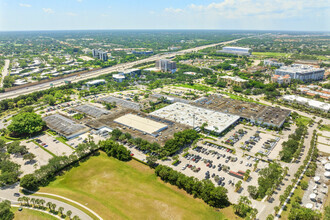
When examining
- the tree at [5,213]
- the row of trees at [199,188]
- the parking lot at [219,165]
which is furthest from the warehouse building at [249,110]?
the tree at [5,213]

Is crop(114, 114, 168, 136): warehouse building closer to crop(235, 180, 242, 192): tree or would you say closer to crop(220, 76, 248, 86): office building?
crop(235, 180, 242, 192): tree

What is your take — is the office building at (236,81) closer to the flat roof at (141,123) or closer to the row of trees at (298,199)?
the row of trees at (298,199)

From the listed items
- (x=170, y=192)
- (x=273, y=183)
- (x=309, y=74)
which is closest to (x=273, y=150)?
(x=273, y=183)

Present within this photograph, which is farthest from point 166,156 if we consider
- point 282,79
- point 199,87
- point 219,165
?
point 282,79

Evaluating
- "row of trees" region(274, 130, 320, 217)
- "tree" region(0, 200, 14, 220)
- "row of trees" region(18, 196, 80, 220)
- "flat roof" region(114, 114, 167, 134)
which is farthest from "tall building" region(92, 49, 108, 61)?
"row of trees" region(274, 130, 320, 217)

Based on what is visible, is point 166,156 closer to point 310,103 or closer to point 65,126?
point 65,126

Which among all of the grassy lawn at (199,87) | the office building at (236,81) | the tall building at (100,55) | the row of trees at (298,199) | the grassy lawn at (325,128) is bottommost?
the row of trees at (298,199)
